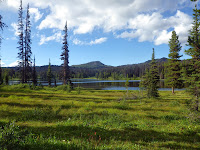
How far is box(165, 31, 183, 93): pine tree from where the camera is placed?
35531 mm

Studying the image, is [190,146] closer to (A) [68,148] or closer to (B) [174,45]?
(A) [68,148]

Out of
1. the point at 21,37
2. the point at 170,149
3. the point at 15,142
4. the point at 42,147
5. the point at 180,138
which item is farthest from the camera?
the point at 21,37

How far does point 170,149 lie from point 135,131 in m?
2.18

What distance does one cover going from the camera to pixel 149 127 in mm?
7574

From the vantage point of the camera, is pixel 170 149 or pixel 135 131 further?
pixel 135 131

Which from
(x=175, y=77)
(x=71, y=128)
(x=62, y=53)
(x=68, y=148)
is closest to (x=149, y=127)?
(x=71, y=128)

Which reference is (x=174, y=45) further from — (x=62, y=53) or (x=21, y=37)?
(x=21, y=37)

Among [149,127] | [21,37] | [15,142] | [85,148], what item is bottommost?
[149,127]

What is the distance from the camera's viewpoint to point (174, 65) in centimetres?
3612

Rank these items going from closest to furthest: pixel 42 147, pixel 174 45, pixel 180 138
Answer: pixel 42 147 < pixel 180 138 < pixel 174 45

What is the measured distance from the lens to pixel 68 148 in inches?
169

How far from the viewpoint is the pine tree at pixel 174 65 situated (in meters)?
35.5

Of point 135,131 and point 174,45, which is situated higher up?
point 174,45

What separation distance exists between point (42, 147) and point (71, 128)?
2775 millimetres
